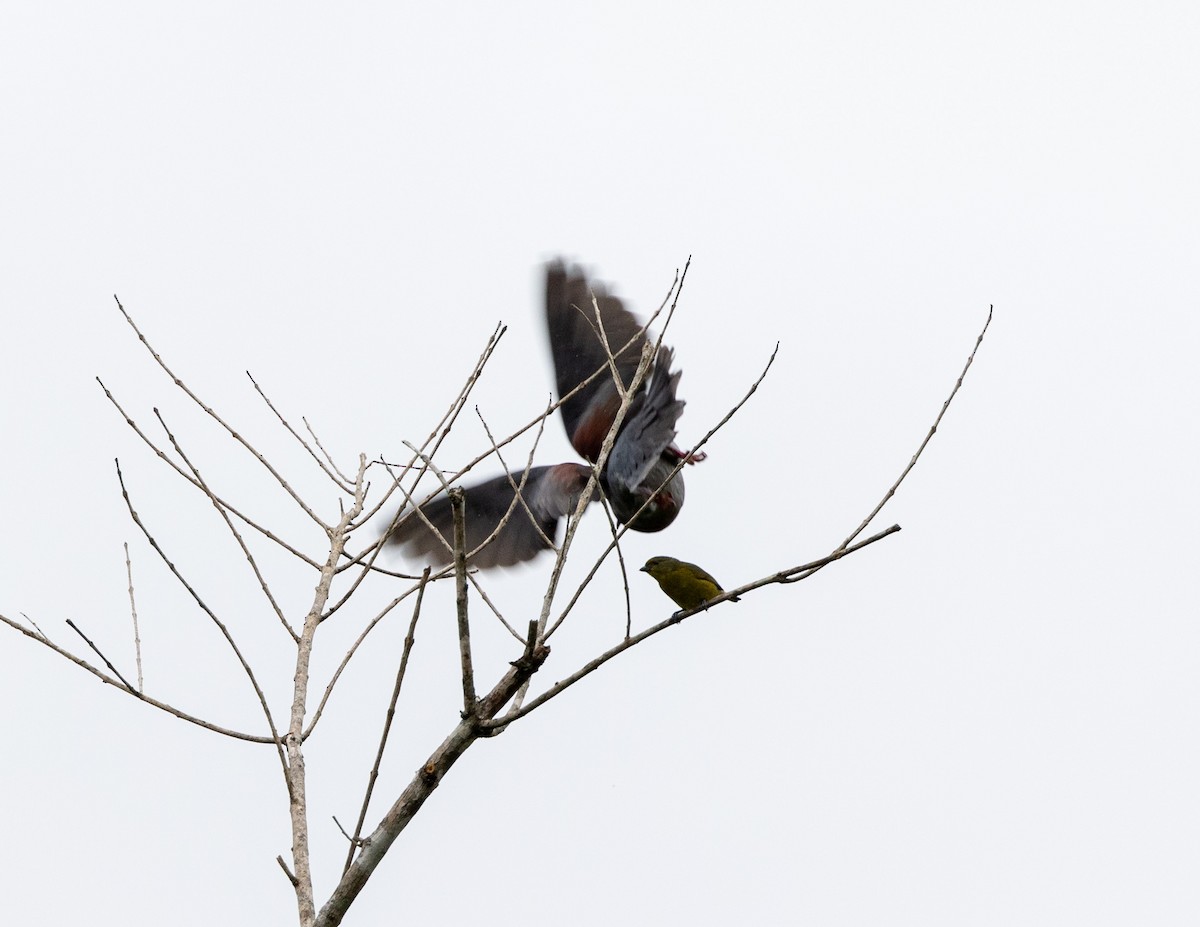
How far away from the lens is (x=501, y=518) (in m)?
6.48

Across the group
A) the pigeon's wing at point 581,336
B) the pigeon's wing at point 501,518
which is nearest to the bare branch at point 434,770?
the pigeon's wing at point 501,518

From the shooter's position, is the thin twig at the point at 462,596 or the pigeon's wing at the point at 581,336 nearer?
the thin twig at the point at 462,596

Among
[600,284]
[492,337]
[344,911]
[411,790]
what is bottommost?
[344,911]

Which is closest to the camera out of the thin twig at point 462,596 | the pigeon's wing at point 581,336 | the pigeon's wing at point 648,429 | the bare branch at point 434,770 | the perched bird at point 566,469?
the thin twig at point 462,596

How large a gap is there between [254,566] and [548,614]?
2.66 feet

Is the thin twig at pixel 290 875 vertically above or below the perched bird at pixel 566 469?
below

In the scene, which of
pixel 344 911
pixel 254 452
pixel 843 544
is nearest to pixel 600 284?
pixel 254 452

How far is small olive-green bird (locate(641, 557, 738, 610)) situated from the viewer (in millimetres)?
4992

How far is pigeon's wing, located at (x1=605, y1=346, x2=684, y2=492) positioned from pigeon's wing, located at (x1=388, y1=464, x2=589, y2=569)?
53 cm

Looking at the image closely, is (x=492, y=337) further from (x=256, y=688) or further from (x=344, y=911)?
(x=344, y=911)

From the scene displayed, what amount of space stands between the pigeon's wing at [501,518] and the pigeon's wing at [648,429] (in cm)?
53

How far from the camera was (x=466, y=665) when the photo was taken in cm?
292

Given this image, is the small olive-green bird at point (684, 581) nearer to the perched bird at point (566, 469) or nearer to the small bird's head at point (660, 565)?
the small bird's head at point (660, 565)

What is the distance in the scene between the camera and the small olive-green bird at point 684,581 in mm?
4992
